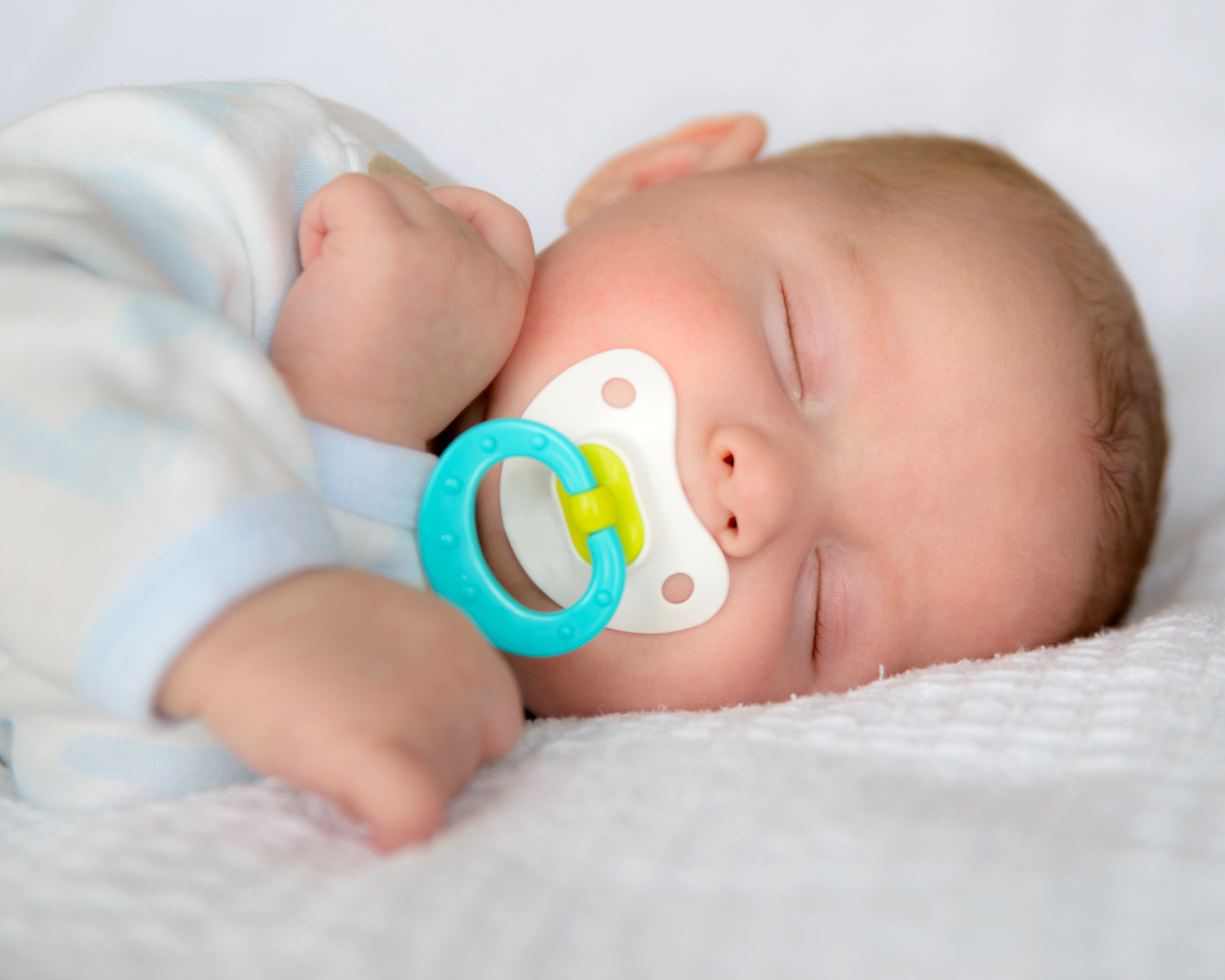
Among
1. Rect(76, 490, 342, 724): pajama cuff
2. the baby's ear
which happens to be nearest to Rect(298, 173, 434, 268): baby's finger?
Rect(76, 490, 342, 724): pajama cuff

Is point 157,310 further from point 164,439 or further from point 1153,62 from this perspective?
point 1153,62

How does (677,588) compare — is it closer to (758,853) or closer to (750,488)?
(750,488)

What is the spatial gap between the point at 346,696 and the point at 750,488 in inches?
17.7

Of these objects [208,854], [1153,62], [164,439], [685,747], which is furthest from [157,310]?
[1153,62]

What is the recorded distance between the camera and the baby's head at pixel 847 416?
100 cm

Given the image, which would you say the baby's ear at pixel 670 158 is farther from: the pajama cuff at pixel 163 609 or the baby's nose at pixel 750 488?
the pajama cuff at pixel 163 609

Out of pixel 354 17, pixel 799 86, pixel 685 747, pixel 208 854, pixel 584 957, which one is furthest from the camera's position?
pixel 799 86

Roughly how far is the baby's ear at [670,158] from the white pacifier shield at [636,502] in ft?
2.01

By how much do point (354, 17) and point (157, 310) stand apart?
143 centimetres

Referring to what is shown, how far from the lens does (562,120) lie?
2.01 meters

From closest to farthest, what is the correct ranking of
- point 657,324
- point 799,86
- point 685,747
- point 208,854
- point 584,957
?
point 584,957, point 208,854, point 685,747, point 657,324, point 799,86

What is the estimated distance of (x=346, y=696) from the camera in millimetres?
601

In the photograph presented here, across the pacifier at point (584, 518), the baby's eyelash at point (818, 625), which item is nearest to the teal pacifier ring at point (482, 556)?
the pacifier at point (584, 518)

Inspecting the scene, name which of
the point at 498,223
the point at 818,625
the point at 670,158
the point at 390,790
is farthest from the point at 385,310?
the point at 670,158
